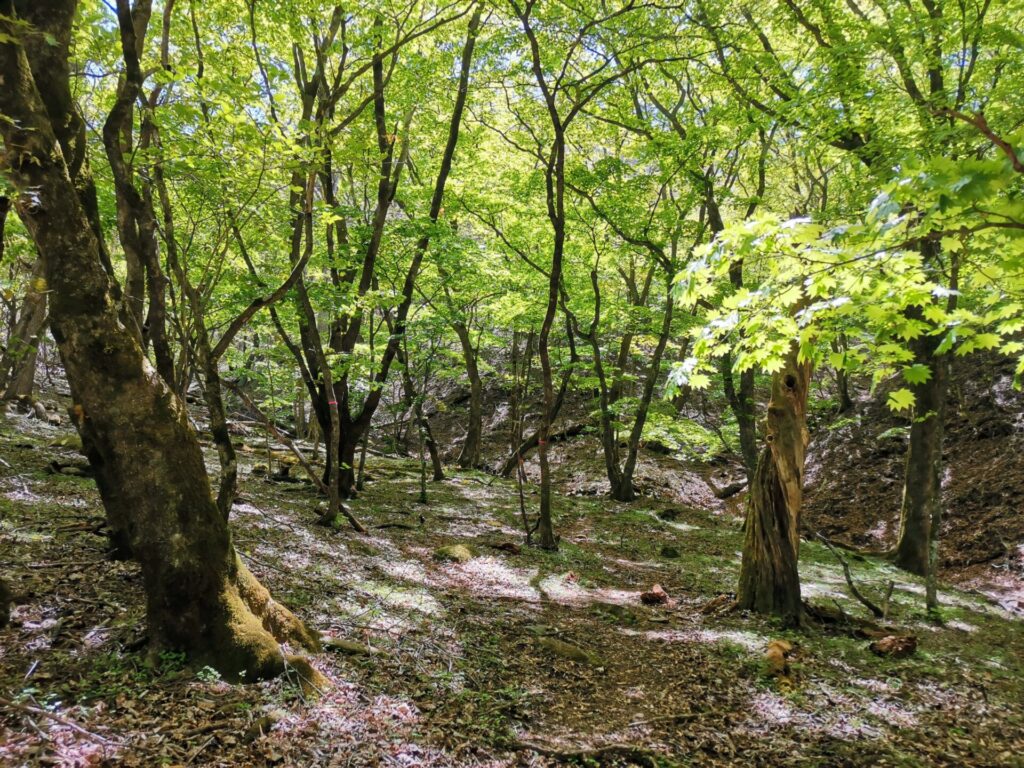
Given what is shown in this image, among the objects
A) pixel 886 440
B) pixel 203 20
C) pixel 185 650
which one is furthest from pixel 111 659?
pixel 886 440

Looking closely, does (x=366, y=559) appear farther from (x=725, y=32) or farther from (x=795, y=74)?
(x=795, y=74)

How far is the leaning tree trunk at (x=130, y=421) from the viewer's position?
2.83 m

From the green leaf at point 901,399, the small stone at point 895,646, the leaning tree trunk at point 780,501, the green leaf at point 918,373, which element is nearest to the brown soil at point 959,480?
the small stone at point 895,646

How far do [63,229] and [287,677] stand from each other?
114 inches

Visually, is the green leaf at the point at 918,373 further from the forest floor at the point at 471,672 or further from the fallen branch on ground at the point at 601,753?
the fallen branch on ground at the point at 601,753

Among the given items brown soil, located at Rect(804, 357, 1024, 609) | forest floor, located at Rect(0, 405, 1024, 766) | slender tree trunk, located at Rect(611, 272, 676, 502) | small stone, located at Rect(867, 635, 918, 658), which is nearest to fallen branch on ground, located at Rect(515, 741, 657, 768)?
forest floor, located at Rect(0, 405, 1024, 766)

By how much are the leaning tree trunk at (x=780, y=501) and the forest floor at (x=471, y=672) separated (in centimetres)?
36

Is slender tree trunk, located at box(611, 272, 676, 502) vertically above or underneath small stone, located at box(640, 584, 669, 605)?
above

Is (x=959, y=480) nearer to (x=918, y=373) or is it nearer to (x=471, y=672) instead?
(x=918, y=373)

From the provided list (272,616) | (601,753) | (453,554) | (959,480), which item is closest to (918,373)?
(601,753)

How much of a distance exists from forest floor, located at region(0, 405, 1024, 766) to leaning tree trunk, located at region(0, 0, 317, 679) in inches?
11.1

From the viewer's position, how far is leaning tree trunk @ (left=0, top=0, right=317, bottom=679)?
2830 millimetres

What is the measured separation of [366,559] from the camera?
6.88 metres

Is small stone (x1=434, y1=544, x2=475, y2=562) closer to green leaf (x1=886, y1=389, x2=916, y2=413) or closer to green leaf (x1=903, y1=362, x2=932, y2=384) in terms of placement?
green leaf (x1=886, y1=389, x2=916, y2=413)
